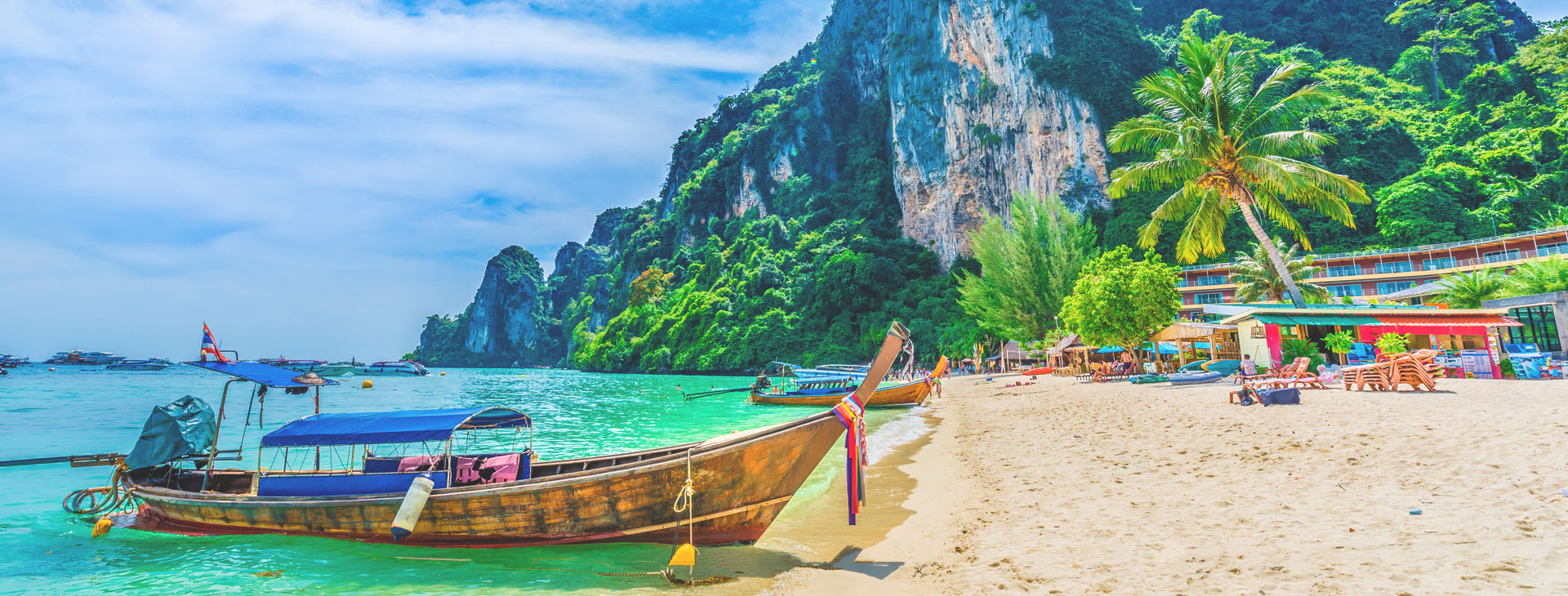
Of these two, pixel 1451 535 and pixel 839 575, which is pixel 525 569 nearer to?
pixel 839 575

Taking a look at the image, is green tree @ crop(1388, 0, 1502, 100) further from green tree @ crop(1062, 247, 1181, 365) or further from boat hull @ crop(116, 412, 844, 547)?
boat hull @ crop(116, 412, 844, 547)

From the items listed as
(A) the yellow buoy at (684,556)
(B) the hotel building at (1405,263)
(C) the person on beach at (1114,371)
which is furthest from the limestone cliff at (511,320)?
(A) the yellow buoy at (684,556)

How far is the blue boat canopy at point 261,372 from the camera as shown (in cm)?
985

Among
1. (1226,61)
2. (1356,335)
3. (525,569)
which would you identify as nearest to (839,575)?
(525,569)

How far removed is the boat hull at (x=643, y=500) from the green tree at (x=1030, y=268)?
36279 millimetres

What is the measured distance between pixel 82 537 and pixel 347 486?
505 cm

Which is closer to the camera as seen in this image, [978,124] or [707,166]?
[978,124]

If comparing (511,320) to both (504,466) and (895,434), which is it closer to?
(895,434)

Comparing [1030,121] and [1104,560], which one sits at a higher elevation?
[1030,121]

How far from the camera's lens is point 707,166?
9150 centimetres

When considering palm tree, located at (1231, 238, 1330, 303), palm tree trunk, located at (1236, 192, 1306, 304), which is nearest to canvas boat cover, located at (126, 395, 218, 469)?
palm tree trunk, located at (1236, 192, 1306, 304)

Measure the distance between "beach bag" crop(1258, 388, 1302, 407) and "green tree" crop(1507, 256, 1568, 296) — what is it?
47.2 feet

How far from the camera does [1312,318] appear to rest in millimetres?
17953

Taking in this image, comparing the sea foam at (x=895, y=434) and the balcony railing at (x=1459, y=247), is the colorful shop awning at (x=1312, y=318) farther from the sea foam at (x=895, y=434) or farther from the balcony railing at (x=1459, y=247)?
the balcony railing at (x=1459, y=247)
